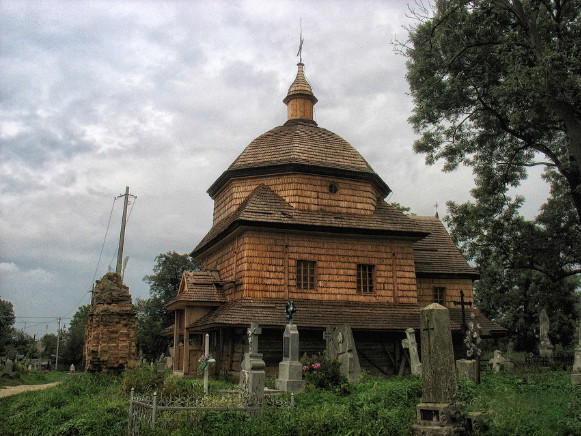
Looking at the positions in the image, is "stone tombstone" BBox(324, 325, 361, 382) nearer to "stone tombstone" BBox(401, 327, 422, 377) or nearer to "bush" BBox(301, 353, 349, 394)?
"bush" BBox(301, 353, 349, 394)

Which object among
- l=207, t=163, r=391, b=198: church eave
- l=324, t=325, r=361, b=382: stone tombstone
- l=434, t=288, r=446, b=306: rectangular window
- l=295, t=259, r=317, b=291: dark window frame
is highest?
l=207, t=163, r=391, b=198: church eave

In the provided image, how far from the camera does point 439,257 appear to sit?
81.6 ft

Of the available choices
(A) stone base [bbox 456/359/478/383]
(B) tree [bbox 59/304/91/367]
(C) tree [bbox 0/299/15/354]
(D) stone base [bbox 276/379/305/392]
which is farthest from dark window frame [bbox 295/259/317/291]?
(C) tree [bbox 0/299/15/354]

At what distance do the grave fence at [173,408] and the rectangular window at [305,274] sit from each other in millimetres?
8220

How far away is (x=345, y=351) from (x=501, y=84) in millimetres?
11103

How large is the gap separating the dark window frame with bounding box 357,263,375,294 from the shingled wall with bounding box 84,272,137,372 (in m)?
8.91

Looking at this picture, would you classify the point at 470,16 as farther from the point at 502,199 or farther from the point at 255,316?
the point at 255,316

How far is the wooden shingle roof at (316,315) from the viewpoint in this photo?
18.3 meters

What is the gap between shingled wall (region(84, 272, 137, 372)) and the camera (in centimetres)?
1603

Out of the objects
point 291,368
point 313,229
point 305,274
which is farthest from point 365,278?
point 291,368

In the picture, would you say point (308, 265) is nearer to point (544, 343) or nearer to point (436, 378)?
point (436, 378)

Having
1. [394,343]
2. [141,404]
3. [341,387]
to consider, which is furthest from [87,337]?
[394,343]

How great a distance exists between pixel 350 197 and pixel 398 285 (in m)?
4.17

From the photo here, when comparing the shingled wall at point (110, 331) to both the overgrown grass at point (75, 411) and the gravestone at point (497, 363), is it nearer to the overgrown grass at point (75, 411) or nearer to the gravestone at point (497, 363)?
the overgrown grass at point (75, 411)
